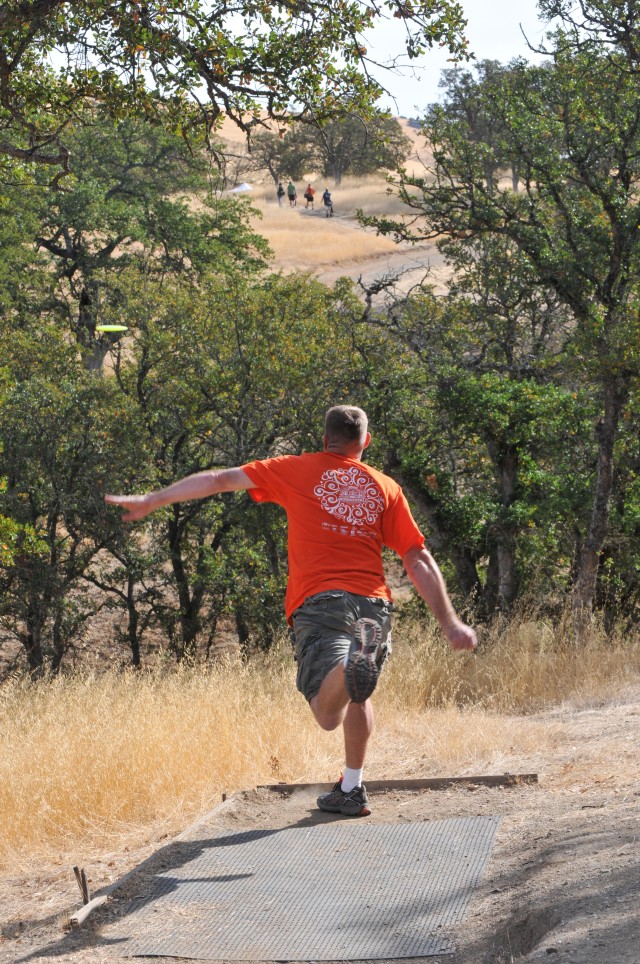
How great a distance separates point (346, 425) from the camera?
16.3 ft

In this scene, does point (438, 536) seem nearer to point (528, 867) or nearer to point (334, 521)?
point (334, 521)

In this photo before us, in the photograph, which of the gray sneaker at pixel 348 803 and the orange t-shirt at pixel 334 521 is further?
the gray sneaker at pixel 348 803

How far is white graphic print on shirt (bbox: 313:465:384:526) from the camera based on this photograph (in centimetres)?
483

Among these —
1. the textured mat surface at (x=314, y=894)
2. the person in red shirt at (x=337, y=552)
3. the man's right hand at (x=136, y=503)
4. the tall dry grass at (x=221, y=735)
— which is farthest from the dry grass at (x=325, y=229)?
the textured mat surface at (x=314, y=894)

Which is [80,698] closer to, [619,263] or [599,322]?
[599,322]

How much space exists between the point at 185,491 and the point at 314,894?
5.62 ft

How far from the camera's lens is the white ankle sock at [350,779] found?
513 cm

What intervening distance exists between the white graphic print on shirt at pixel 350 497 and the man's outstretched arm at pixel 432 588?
261 mm

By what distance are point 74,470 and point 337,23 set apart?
7.35 m

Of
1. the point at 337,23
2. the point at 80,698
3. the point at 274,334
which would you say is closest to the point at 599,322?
the point at 337,23

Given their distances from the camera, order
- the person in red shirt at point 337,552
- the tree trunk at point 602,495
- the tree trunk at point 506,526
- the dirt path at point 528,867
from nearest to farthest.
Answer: the dirt path at point 528,867, the person in red shirt at point 337,552, the tree trunk at point 602,495, the tree trunk at point 506,526

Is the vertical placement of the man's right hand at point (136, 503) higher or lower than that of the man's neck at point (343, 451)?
lower

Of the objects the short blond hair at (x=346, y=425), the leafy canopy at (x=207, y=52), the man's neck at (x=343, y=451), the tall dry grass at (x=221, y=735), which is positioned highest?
the leafy canopy at (x=207, y=52)

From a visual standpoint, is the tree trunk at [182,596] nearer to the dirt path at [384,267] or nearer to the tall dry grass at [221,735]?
the tall dry grass at [221,735]
